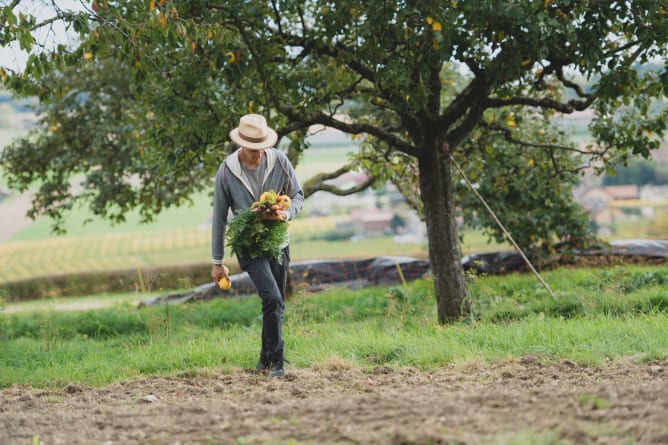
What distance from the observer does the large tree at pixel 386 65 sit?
7141 millimetres

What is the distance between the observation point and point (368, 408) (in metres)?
4.39

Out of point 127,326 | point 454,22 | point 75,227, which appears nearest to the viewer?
point 454,22

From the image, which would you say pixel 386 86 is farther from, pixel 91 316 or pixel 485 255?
pixel 485 255

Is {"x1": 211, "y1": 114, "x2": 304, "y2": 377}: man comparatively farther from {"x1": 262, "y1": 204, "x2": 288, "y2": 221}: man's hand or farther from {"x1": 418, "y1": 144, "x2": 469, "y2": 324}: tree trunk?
{"x1": 418, "y1": 144, "x2": 469, "y2": 324}: tree trunk

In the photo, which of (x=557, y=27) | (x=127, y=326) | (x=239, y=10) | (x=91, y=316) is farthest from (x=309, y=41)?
(x=91, y=316)

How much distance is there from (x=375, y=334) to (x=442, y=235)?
1.70 meters

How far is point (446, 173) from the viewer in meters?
8.84

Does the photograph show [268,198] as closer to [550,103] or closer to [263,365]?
[263,365]

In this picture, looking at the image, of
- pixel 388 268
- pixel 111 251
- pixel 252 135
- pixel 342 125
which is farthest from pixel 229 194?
pixel 111 251

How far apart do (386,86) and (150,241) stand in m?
20.4

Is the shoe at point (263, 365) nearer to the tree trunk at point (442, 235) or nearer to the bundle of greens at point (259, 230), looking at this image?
the bundle of greens at point (259, 230)

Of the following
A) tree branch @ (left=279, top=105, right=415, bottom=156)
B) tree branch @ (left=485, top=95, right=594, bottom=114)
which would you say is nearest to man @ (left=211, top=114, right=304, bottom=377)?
tree branch @ (left=279, top=105, right=415, bottom=156)

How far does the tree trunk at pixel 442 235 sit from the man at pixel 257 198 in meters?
2.91

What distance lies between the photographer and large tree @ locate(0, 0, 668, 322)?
23.4 feet
